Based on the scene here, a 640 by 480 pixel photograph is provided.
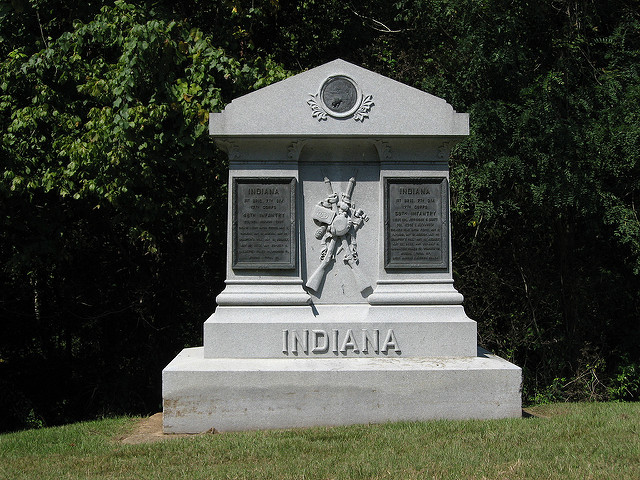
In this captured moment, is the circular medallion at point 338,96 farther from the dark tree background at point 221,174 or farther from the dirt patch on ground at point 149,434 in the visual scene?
the dirt patch on ground at point 149,434

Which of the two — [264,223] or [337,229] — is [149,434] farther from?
[337,229]

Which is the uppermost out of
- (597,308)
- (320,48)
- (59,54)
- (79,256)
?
(320,48)

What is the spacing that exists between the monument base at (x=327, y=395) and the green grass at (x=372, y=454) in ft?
0.87

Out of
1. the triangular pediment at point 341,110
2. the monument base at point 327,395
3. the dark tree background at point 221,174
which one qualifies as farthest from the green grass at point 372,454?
the dark tree background at point 221,174

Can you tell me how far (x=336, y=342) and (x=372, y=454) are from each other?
6.41 feet

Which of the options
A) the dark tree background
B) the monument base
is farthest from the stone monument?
the dark tree background

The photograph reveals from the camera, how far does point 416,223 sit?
772cm

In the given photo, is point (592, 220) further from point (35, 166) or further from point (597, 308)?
point (35, 166)

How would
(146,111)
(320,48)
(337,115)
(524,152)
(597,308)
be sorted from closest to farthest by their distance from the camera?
(337,115) → (146,111) → (524,152) → (597,308) → (320,48)

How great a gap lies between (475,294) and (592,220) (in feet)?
7.40

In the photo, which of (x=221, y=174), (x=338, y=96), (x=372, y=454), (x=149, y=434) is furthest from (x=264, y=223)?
(x=372, y=454)

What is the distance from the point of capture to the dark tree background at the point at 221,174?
30.5 ft

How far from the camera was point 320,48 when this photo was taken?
1330 centimetres

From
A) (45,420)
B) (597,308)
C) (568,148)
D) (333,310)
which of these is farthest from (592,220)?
(45,420)
